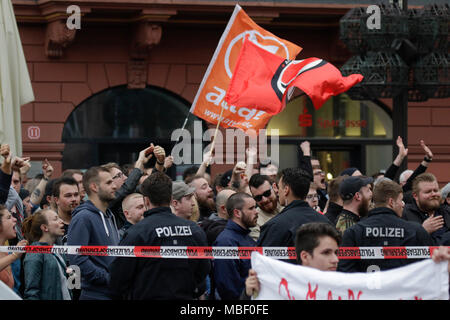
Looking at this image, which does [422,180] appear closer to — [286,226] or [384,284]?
[286,226]

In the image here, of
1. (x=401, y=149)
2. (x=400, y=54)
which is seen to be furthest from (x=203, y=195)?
(x=400, y=54)

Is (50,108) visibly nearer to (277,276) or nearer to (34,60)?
(34,60)

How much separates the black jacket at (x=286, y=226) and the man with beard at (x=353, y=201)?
0.90m

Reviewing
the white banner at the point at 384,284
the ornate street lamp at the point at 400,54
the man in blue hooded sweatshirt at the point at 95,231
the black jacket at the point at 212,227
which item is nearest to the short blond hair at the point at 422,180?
the black jacket at the point at 212,227

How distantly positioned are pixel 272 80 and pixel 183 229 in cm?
391

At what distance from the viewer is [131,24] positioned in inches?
666

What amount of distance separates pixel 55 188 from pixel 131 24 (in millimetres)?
9118

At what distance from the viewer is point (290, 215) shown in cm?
673

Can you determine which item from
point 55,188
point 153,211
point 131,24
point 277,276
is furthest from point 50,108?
point 277,276

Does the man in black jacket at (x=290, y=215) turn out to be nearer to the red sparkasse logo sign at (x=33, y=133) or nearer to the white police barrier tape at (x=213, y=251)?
the white police barrier tape at (x=213, y=251)

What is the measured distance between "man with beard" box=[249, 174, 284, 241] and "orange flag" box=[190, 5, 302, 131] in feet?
4.72

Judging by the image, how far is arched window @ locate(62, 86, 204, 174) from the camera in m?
16.9

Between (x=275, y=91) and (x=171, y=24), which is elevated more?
(x=171, y=24)
